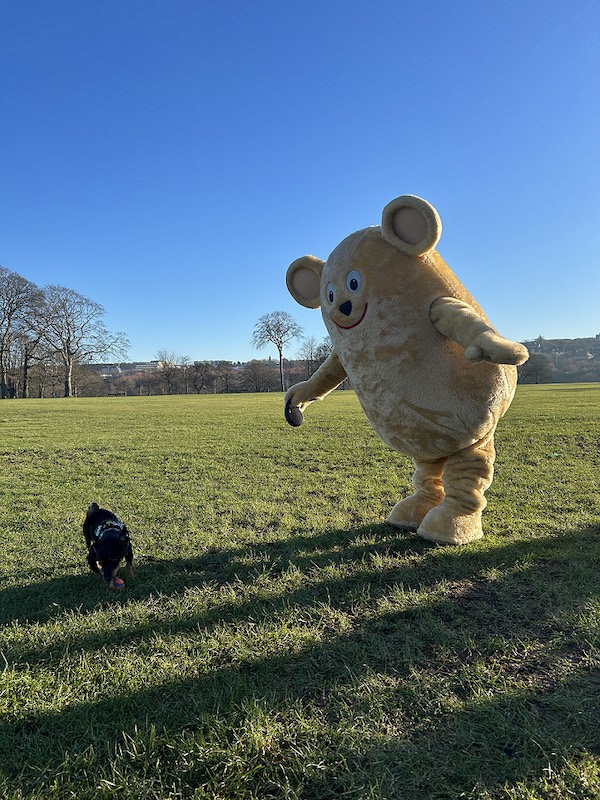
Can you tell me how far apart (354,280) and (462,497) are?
6.44 feet

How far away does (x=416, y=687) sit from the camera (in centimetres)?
211

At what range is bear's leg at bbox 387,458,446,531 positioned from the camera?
13.9 feet

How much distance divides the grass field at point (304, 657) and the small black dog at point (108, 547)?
0.13 metres

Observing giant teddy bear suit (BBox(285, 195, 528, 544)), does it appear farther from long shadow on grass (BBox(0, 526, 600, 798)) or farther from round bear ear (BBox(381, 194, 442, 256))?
long shadow on grass (BBox(0, 526, 600, 798))

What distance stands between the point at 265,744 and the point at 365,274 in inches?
114

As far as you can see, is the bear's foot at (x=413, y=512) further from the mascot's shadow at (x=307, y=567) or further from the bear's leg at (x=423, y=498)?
the mascot's shadow at (x=307, y=567)

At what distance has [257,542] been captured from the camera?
415 centimetres

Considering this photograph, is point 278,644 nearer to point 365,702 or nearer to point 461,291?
point 365,702

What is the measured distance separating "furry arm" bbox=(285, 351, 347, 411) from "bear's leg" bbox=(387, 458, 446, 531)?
1111mm

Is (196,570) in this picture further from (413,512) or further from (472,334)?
(472,334)

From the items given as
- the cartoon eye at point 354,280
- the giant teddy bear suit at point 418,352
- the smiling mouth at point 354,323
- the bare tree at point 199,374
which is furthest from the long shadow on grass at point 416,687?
the bare tree at point 199,374

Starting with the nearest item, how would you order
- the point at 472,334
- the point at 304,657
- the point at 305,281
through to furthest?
the point at 304,657 < the point at 472,334 < the point at 305,281

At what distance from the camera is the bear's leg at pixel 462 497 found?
12.3 ft

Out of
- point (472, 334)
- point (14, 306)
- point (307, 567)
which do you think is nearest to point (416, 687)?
point (307, 567)
